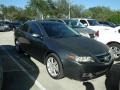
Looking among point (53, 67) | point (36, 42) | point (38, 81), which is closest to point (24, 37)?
point (36, 42)

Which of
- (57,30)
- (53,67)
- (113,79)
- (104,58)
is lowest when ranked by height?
(113,79)

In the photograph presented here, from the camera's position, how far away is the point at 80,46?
6305mm

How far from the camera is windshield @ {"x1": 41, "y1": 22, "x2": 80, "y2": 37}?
7.13 meters

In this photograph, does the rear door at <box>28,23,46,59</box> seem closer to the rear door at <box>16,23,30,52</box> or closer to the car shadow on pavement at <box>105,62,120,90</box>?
the rear door at <box>16,23,30,52</box>

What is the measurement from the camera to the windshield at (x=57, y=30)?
713cm

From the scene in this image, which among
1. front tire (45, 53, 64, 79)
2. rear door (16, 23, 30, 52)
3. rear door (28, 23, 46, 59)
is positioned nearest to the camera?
front tire (45, 53, 64, 79)

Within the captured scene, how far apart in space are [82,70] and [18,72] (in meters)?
2.29

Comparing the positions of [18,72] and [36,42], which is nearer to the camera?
[18,72]

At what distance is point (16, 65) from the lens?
780 cm

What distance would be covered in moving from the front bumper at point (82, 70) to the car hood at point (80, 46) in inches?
13.5

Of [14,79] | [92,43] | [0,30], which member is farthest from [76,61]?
[0,30]

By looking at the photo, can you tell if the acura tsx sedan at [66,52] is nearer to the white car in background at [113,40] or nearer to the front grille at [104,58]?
the front grille at [104,58]

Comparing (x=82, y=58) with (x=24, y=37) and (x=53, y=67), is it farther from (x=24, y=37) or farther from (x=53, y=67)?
(x=24, y=37)

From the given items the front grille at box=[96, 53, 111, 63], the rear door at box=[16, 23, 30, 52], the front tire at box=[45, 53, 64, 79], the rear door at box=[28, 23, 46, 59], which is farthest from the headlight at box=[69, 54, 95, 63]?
the rear door at box=[16, 23, 30, 52]
